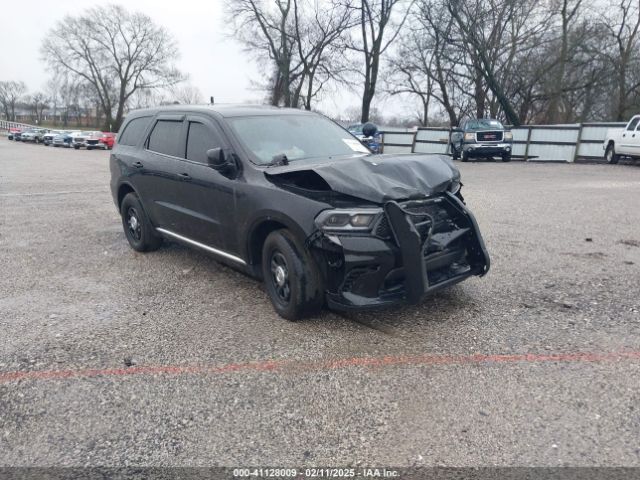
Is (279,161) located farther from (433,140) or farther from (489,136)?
(433,140)

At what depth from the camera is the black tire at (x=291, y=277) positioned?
12.4ft

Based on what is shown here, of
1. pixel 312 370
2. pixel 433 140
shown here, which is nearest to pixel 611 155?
pixel 433 140

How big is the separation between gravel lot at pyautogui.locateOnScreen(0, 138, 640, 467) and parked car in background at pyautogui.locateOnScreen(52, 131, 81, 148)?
3826 centimetres

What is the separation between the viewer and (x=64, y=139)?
40781mm

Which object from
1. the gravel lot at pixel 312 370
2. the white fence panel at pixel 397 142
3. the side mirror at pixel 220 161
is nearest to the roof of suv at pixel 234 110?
the side mirror at pixel 220 161

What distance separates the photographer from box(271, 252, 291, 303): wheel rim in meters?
4.00

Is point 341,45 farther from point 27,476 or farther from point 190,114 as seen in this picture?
point 27,476

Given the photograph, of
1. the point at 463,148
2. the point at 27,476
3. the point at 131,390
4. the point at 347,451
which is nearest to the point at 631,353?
the point at 347,451

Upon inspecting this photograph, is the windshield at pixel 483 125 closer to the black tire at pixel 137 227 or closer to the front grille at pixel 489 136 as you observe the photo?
the front grille at pixel 489 136

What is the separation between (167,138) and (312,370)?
11.1 ft

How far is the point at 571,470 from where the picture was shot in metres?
2.35

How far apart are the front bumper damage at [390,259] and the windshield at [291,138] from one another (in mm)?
1285

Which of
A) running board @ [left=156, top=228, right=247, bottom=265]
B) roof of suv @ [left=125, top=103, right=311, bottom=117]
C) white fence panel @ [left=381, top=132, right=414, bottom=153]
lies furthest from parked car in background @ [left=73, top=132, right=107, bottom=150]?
running board @ [left=156, top=228, right=247, bottom=265]

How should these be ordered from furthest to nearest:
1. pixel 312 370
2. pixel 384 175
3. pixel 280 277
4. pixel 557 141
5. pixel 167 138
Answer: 1. pixel 557 141
2. pixel 167 138
3. pixel 280 277
4. pixel 384 175
5. pixel 312 370
